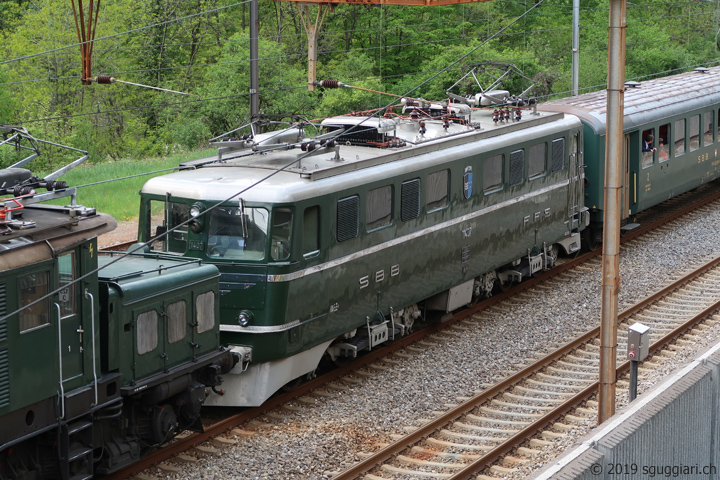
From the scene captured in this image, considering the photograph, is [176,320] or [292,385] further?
[292,385]

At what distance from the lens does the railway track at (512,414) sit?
423 inches

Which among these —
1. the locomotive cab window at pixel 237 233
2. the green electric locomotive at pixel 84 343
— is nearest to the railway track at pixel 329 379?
the green electric locomotive at pixel 84 343

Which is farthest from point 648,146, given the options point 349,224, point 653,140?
point 349,224

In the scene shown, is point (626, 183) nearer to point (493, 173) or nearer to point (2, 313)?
point (493, 173)

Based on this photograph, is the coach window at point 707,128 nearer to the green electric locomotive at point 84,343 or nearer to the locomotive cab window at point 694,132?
the locomotive cab window at point 694,132

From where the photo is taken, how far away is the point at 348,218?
1288cm

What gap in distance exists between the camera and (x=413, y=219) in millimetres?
14242

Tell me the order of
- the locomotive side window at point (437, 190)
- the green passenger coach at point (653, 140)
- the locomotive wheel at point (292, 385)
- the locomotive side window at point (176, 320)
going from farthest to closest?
the green passenger coach at point (653, 140) < the locomotive side window at point (437, 190) < the locomotive wheel at point (292, 385) < the locomotive side window at point (176, 320)

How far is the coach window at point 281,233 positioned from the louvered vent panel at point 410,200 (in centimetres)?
253

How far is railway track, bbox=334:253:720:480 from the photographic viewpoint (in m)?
10.7

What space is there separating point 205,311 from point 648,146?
1423cm

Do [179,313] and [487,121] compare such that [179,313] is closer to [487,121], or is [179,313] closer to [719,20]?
[487,121]

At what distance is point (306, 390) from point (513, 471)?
11.3ft

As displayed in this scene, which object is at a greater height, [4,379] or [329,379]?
[4,379]
